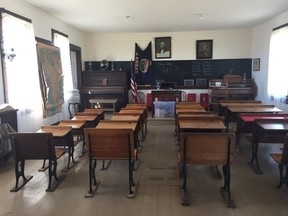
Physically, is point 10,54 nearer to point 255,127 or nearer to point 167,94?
point 255,127

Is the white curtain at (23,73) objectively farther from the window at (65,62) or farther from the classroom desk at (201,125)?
the classroom desk at (201,125)

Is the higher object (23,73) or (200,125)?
(23,73)

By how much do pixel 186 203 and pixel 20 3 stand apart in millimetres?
4796

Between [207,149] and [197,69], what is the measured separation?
6923 mm

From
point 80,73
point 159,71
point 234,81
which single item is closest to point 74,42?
point 80,73

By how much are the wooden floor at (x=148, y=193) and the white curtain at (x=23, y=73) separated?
121cm

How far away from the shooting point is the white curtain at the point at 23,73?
4.61 meters

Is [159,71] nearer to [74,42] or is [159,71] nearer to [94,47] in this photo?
[94,47]

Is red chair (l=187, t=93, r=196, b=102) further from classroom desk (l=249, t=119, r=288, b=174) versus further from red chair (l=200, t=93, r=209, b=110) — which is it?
classroom desk (l=249, t=119, r=288, b=174)

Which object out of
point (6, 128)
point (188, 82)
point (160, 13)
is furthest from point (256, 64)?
point (6, 128)

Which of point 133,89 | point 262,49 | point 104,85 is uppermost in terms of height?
point 262,49

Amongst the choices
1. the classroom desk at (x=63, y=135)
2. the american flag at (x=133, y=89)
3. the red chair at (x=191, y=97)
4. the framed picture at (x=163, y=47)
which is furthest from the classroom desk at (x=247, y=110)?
the framed picture at (x=163, y=47)

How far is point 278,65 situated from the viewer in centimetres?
674

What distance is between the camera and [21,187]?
3221 millimetres
